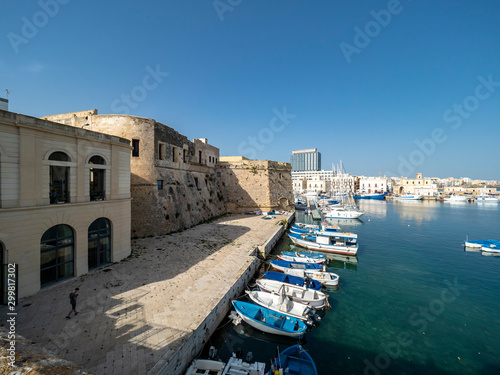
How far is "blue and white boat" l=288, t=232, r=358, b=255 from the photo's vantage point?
2072 cm

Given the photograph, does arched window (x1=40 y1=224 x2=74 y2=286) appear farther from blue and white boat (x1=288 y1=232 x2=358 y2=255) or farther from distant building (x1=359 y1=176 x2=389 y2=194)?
distant building (x1=359 y1=176 x2=389 y2=194)

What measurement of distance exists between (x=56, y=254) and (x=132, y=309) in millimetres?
4841

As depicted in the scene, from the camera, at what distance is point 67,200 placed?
35.1ft

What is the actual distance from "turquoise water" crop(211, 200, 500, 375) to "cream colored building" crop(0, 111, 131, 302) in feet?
26.2

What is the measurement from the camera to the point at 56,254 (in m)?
10.2

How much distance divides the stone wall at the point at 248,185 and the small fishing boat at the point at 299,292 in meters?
A: 24.1

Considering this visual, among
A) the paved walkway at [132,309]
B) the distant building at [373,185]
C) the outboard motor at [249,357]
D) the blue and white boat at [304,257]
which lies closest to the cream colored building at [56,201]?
the paved walkway at [132,309]

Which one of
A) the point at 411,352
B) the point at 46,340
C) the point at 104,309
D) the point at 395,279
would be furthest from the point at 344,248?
the point at 46,340

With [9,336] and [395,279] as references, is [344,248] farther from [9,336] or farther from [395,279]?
[9,336]

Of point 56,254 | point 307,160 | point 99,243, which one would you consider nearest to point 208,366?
point 56,254

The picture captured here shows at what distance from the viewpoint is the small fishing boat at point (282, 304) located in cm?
1029

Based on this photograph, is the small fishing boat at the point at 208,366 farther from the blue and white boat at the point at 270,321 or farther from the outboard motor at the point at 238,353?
Answer: the blue and white boat at the point at 270,321

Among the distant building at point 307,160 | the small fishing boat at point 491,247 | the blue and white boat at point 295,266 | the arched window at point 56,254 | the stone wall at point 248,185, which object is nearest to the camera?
the arched window at point 56,254

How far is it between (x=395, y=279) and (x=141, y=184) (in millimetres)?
21249
